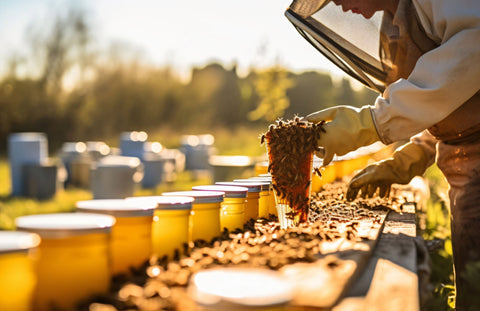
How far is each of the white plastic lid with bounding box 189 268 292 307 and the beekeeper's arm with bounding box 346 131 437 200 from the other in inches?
84.5

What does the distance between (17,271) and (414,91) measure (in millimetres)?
1689

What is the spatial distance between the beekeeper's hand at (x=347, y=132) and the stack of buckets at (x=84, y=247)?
33.0 inches

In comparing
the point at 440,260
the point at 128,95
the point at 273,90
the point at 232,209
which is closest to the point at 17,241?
the point at 232,209

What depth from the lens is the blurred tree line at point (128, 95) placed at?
26.6m

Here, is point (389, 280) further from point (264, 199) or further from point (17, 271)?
point (264, 199)

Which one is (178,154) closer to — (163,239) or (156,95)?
(163,239)

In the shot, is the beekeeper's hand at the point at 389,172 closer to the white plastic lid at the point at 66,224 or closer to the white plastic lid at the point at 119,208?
the white plastic lid at the point at 119,208

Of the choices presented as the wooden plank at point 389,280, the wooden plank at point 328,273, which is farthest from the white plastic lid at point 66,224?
the wooden plank at point 389,280

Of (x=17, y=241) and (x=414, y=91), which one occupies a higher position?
(x=414, y=91)

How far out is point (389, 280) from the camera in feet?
4.29

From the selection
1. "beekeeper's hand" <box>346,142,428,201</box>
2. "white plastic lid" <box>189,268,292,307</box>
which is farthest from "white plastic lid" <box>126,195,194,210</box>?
"beekeeper's hand" <box>346,142,428,201</box>

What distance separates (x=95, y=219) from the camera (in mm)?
1207

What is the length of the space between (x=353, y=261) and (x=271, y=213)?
3.99ft

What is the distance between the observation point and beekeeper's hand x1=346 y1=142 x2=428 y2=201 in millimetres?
3016
